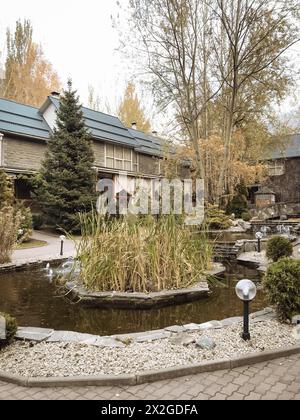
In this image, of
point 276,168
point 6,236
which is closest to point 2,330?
point 6,236

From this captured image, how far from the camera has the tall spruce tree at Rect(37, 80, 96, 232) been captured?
14977 millimetres

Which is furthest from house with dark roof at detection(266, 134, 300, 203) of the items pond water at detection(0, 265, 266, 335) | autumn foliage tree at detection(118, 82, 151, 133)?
pond water at detection(0, 265, 266, 335)

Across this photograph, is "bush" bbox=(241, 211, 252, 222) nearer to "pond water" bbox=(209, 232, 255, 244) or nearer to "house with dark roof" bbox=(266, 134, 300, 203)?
"pond water" bbox=(209, 232, 255, 244)

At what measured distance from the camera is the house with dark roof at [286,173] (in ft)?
89.2

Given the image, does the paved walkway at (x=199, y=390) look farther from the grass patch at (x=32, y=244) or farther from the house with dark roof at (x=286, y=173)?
the house with dark roof at (x=286, y=173)

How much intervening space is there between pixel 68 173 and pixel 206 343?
42.3ft

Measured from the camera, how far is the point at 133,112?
32875mm

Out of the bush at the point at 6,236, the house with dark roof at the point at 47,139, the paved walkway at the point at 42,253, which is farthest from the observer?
the house with dark roof at the point at 47,139

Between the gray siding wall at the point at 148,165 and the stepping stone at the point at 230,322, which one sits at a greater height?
the gray siding wall at the point at 148,165

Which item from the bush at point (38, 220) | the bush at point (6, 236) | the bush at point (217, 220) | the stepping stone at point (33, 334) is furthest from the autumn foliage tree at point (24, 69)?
the stepping stone at point (33, 334)

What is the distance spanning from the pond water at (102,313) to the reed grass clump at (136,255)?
1.85ft

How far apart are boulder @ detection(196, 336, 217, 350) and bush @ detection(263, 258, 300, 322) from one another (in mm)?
1218

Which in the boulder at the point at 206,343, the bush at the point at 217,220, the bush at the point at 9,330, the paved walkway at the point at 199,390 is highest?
the bush at the point at 217,220

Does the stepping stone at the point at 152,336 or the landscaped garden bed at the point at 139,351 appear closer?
the landscaped garden bed at the point at 139,351
